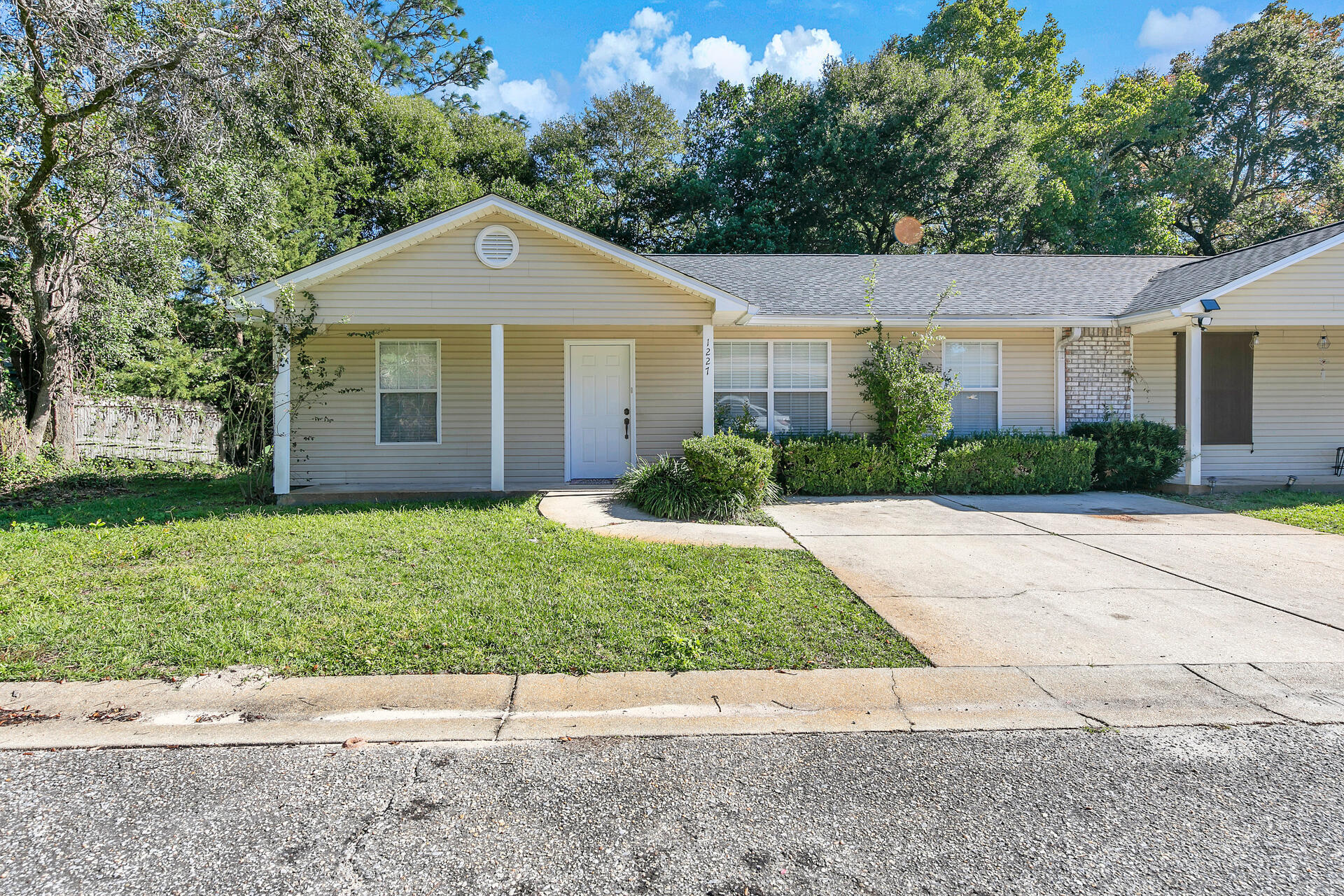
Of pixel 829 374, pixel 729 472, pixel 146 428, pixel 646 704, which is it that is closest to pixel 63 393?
pixel 146 428

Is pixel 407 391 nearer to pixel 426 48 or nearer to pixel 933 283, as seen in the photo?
pixel 933 283

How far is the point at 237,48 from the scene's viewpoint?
12.4m

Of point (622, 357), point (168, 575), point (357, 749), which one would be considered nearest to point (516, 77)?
point (622, 357)

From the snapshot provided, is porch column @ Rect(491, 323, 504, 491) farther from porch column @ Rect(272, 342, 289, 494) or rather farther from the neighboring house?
porch column @ Rect(272, 342, 289, 494)

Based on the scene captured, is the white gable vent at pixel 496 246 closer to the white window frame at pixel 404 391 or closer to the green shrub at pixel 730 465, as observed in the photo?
the white window frame at pixel 404 391

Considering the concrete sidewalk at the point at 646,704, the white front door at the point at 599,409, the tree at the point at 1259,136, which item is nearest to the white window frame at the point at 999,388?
the white front door at the point at 599,409

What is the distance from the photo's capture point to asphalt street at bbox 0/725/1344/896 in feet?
7.52

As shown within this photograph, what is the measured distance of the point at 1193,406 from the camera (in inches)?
403

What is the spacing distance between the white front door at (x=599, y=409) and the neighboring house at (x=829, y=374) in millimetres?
27

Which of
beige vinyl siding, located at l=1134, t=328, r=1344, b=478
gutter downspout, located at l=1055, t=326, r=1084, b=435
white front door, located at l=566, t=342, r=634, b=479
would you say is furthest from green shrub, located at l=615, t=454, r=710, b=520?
beige vinyl siding, located at l=1134, t=328, r=1344, b=478

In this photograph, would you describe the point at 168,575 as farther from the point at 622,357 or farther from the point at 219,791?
the point at 622,357

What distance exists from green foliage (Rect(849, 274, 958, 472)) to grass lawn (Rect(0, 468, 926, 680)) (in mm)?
4630

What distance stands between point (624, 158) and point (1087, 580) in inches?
948

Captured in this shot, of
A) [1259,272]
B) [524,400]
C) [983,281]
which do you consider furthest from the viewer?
[983,281]
